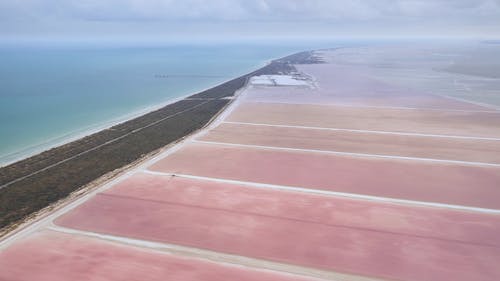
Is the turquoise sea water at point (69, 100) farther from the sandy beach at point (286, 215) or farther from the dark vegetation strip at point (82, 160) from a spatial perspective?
the sandy beach at point (286, 215)

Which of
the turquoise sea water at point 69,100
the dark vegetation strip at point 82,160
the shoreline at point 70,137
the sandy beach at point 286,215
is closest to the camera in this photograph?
the sandy beach at point 286,215

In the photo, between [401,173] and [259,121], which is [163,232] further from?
[259,121]

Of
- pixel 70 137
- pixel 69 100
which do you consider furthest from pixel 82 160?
pixel 69 100

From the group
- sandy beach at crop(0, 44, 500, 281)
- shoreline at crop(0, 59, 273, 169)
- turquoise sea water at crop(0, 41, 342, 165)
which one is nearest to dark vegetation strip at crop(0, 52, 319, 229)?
shoreline at crop(0, 59, 273, 169)

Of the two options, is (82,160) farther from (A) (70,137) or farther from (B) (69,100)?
(B) (69,100)

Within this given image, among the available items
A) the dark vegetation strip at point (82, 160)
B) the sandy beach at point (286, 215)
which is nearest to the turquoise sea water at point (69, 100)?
the dark vegetation strip at point (82, 160)

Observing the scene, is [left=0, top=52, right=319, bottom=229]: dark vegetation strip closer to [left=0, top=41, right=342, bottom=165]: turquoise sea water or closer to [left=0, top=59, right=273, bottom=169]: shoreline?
[left=0, top=59, right=273, bottom=169]: shoreline

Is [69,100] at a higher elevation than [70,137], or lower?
higher

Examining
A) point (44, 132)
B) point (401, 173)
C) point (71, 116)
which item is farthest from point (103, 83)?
point (401, 173)
